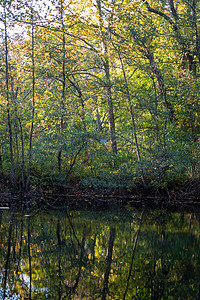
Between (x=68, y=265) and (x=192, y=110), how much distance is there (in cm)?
1019

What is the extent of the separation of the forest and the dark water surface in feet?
15.0

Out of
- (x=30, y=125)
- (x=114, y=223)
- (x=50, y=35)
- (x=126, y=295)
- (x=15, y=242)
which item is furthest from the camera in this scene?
(x=50, y=35)

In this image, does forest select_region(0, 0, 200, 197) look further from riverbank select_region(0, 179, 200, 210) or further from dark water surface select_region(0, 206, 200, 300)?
dark water surface select_region(0, 206, 200, 300)

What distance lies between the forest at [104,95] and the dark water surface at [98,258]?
4.57m

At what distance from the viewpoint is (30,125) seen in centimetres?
1400

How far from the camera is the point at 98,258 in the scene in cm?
514

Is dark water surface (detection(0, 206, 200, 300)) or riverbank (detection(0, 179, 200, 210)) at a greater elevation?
riverbank (detection(0, 179, 200, 210))

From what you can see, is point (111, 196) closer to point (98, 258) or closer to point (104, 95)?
point (104, 95)

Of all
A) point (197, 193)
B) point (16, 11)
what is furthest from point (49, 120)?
point (197, 193)

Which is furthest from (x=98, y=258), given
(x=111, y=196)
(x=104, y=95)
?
(x=104, y=95)

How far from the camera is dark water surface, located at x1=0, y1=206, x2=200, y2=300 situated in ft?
12.7

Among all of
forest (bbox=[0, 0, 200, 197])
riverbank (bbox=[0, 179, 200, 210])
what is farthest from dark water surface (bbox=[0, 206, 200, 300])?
forest (bbox=[0, 0, 200, 197])

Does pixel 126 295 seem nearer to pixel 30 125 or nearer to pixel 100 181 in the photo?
pixel 100 181

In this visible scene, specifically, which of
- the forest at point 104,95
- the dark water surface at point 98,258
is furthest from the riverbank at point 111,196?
the dark water surface at point 98,258
